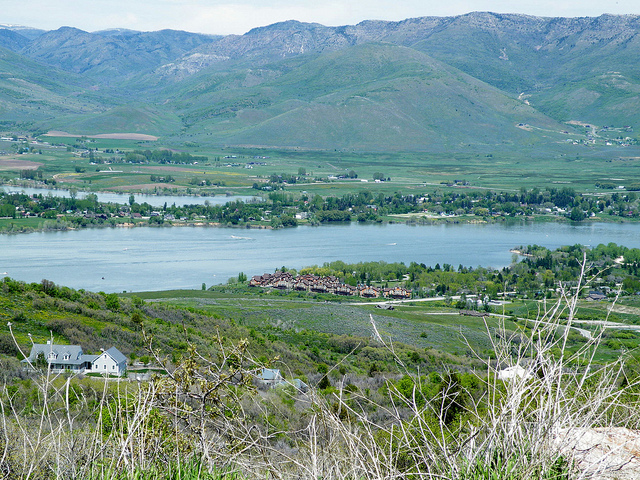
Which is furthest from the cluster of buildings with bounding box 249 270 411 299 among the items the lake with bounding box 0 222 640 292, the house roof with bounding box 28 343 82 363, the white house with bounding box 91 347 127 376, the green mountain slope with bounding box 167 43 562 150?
the green mountain slope with bounding box 167 43 562 150

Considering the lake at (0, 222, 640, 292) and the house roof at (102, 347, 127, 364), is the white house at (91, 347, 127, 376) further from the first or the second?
the lake at (0, 222, 640, 292)

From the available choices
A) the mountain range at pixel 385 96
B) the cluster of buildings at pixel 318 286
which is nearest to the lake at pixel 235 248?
the cluster of buildings at pixel 318 286

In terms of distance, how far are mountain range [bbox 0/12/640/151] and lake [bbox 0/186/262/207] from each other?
44.3 m

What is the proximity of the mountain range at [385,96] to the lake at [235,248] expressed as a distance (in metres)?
57.1

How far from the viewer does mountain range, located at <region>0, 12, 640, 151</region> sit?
111312mm

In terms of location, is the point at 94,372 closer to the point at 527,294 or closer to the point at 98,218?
the point at 527,294

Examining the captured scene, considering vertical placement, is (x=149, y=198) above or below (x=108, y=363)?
below

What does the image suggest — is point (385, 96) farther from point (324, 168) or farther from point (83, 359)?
point (83, 359)

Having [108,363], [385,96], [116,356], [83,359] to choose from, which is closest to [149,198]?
[83,359]

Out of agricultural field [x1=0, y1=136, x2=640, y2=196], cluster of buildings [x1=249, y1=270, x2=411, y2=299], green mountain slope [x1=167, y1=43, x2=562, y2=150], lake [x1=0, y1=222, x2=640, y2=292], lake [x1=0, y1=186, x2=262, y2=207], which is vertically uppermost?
green mountain slope [x1=167, y1=43, x2=562, y2=150]

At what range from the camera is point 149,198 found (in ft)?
199

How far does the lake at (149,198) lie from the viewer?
57.6 m

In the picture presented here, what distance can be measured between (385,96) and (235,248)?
A: 85.0 meters

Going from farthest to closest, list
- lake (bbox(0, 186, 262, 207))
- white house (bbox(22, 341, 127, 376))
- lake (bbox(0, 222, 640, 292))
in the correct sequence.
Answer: lake (bbox(0, 186, 262, 207)), lake (bbox(0, 222, 640, 292)), white house (bbox(22, 341, 127, 376))
